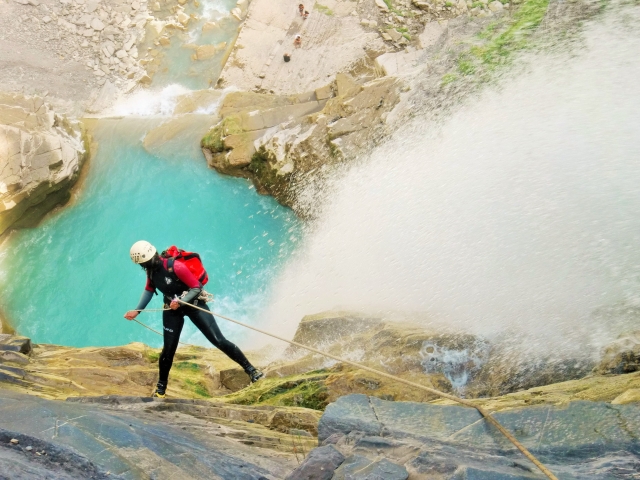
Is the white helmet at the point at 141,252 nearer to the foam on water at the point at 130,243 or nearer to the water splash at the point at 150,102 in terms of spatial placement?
the foam on water at the point at 130,243

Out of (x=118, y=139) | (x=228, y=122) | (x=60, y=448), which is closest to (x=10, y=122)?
(x=118, y=139)

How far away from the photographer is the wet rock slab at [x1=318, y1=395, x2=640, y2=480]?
13.3ft

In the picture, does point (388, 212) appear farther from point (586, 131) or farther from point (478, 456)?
point (478, 456)

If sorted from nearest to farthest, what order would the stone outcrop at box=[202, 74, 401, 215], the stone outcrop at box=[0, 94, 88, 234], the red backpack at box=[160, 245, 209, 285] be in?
the red backpack at box=[160, 245, 209, 285] < the stone outcrop at box=[202, 74, 401, 215] < the stone outcrop at box=[0, 94, 88, 234]

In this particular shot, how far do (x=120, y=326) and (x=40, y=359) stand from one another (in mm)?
3408

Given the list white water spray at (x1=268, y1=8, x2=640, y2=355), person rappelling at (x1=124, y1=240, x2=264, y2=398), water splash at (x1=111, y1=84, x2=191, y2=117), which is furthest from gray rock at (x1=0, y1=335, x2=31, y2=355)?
water splash at (x1=111, y1=84, x2=191, y2=117)

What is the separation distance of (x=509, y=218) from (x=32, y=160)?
1271 centimetres

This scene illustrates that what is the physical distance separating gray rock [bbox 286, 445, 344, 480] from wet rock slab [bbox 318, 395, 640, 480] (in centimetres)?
7

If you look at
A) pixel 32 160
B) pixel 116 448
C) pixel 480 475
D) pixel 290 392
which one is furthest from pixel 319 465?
pixel 32 160

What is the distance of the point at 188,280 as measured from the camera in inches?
272

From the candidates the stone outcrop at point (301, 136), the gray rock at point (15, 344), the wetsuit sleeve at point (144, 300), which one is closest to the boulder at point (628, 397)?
the wetsuit sleeve at point (144, 300)

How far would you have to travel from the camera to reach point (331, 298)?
11.3 meters

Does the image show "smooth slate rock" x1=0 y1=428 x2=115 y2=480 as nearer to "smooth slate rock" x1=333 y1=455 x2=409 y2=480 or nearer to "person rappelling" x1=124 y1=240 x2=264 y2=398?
"smooth slate rock" x1=333 y1=455 x2=409 y2=480

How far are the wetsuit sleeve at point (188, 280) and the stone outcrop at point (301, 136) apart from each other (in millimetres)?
7077
